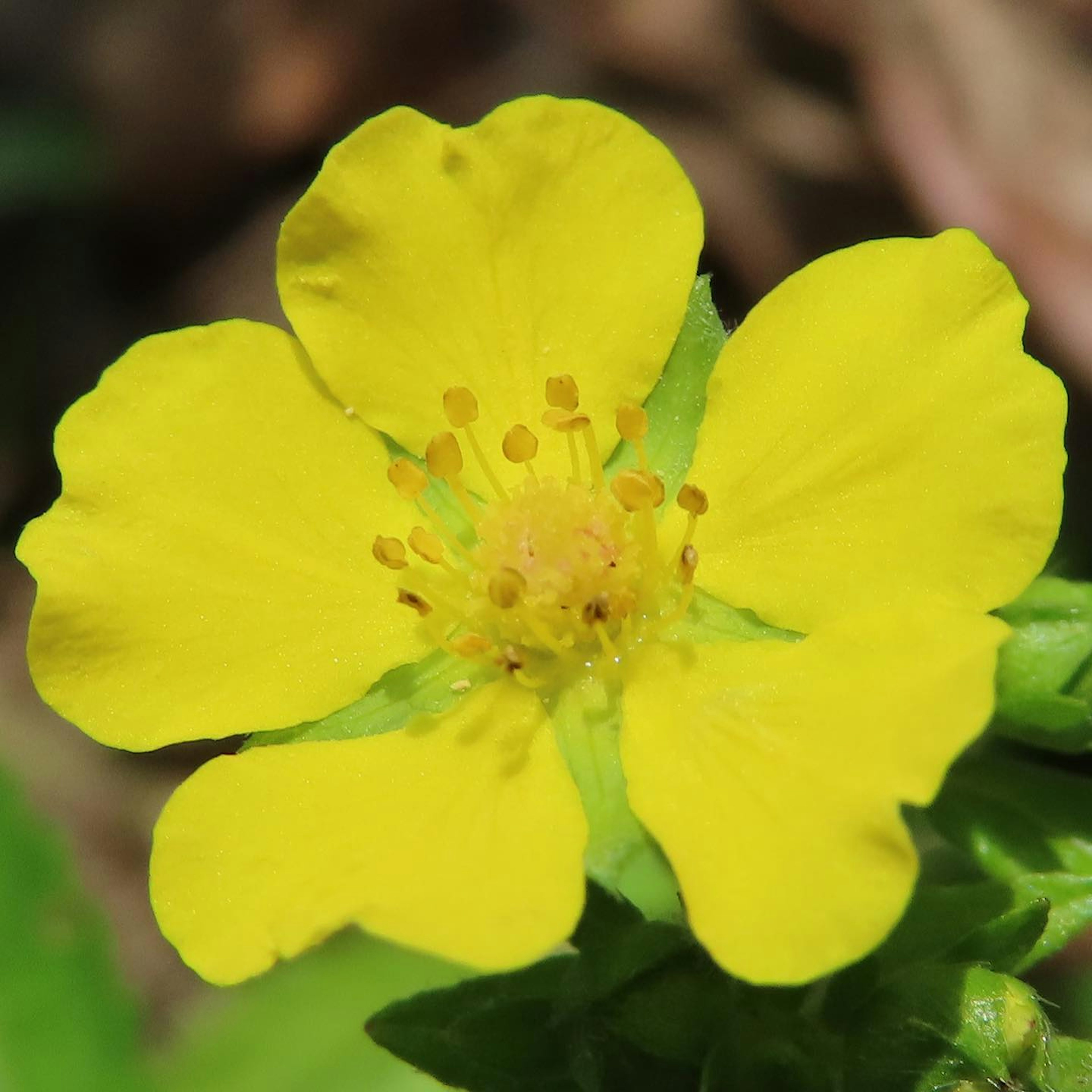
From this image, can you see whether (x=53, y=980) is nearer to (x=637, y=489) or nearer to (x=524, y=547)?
(x=524, y=547)

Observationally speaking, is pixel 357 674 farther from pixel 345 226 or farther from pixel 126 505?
pixel 345 226

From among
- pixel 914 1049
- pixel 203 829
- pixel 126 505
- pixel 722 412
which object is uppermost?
pixel 722 412

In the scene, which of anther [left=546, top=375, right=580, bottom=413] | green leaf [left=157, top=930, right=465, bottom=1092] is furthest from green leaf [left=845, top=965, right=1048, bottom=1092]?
green leaf [left=157, top=930, right=465, bottom=1092]

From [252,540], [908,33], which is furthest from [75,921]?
[908,33]

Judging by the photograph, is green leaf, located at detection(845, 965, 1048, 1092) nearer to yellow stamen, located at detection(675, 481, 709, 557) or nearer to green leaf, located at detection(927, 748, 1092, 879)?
green leaf, located at detection(927, 748, 1092, 879)

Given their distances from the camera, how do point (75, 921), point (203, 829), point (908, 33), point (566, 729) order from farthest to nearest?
point (908, 33)
point (75, 921)
point (566, 729)
point (203, 829)

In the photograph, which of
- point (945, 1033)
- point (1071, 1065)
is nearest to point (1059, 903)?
point (1071, 1065)

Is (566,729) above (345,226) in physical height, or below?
below

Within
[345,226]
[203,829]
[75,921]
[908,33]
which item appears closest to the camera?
[203,829]
